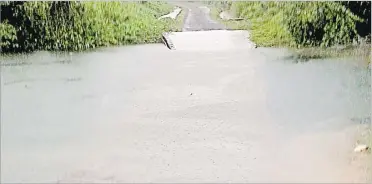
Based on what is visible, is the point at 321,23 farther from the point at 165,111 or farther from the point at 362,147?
the point at 165,111

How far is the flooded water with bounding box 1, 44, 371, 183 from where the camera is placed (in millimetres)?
1549

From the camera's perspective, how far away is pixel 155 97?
1.58 meters

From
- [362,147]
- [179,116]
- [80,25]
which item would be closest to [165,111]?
[179,116]

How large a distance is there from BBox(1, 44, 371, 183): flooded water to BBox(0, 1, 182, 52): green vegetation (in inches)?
1.6

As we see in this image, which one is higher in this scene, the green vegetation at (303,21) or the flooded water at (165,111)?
the green vegetation at (303,21)

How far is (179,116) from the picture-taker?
5.18ft

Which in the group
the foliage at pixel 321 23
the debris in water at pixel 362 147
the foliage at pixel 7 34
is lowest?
the debris in water at pixel 362 147

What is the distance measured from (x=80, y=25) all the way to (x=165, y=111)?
42 centimetres

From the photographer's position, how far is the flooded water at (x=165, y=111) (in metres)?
1.55

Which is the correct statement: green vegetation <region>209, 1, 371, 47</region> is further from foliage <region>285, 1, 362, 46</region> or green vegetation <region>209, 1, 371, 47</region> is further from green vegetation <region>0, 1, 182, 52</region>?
green vegetation <region>0, 1, 182, 52</region>

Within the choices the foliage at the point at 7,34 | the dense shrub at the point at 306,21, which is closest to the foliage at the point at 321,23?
the dense shrub at the point at 306,21

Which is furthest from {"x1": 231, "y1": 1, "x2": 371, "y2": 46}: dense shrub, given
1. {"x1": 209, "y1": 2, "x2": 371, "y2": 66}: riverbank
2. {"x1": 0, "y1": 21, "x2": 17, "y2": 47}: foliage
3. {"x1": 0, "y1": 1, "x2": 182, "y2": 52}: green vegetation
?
{"x1": 0, "y1": 21, "x2": 17, "y2": 47}: foliage

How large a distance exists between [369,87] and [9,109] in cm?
123

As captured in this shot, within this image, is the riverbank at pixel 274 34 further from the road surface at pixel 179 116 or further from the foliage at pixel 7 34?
the foliage at pixel 7 34
